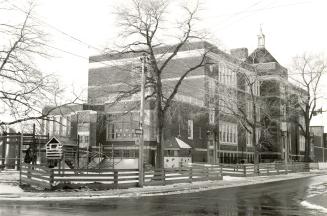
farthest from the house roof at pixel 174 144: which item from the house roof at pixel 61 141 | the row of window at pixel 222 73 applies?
the row of window at pixel 222 73

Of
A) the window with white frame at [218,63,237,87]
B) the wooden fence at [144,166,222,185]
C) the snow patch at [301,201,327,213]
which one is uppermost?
the window with white frame at [218,63,237,87]

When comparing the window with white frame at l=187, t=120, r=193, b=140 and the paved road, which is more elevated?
the window with white frame at l=187, t=120, r=193, b=140

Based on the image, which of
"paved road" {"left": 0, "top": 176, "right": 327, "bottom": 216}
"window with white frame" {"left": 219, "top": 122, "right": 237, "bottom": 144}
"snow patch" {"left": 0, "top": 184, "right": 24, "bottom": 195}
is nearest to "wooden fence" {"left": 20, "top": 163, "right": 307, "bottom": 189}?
"snow patch" {"left": 0, "top": 184, "right": 24, "bottom": 195}

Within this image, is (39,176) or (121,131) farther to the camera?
(121,131)

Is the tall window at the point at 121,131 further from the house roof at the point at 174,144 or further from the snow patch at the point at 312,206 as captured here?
the snow patch at the point at 312,206

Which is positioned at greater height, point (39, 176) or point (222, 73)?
point (222, 73)

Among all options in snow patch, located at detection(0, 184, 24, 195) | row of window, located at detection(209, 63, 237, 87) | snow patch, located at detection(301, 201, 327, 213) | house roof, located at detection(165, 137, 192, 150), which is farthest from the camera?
row of window, located at detection(209, 63, 237, 87)

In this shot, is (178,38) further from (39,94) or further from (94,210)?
(94,210)

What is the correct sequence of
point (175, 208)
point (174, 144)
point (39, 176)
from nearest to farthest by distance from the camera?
1. point (175, 208)
2. point (39, 176)
3. point (174, 144)

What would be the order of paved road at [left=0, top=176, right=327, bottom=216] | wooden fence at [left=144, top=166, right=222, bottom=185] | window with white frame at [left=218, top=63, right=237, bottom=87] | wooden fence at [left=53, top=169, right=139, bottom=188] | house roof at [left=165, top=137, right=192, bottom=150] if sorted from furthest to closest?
window with white frame at [left=218, top=63, right=237, bottom=87] → house roof at [left=165, top=137, right=192, bottom=150] → wooden fence at [left=144, top=166, right=222, bottom=185] → wooden fence at [left=53, top=169, right=139, bottom=188] → paved road at [left=0, top=176, right=327, bottom=216]

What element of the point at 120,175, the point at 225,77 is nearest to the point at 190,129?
the point at 225,77

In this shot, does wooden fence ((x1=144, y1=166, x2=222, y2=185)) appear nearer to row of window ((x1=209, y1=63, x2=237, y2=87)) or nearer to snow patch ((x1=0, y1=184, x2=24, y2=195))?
snow patch ((x1=0, y1=184, x2=24, y2=195))

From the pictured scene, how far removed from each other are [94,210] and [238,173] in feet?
85.3

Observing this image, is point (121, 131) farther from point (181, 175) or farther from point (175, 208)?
point (175, 208)
